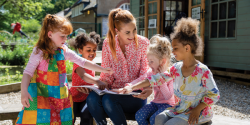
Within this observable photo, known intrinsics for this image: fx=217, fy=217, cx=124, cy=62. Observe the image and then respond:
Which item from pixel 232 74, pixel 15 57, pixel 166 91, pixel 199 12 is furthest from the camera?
pixel 15 57

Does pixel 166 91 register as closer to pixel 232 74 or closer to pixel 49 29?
pixel 49 29

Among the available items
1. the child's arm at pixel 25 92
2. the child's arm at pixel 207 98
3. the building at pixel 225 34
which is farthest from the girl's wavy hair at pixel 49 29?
the building at pixel 225 34

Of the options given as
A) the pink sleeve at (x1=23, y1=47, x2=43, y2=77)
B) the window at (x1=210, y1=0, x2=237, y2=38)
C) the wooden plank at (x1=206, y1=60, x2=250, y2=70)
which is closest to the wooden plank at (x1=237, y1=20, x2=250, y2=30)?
the window at (x1=210, y1=0, x2=237, y2=38)

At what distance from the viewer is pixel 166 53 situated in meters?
1.92

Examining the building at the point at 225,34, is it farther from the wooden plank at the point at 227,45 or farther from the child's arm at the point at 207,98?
the child's arm at the point at 207,98

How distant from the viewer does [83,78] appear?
2080 mm

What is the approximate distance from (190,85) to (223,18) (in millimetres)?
4483

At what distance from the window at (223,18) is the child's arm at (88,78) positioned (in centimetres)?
434

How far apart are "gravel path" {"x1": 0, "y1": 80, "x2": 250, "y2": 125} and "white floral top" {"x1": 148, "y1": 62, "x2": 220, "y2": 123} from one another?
152cm

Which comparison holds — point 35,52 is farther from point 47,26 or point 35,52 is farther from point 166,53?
point 166,53

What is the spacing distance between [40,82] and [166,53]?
3.64ft

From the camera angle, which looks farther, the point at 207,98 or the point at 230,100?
the point at 230,100

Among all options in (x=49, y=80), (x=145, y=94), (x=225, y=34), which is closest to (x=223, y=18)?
(x=225, y=34)

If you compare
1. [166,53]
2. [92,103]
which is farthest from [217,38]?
[92,103]
